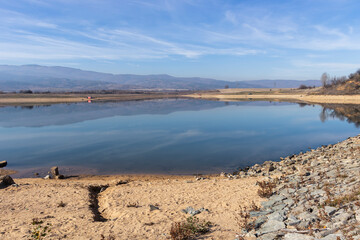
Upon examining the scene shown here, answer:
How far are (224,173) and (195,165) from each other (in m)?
2.73

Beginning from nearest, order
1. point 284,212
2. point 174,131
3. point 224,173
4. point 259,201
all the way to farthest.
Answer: point 284,212 → point 259,201 → point 224,173 → point 174,131

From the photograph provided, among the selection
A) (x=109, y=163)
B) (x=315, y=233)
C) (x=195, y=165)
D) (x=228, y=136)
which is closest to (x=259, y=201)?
(x=315, y=233)

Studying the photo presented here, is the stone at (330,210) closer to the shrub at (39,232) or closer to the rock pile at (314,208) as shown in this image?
the rock pile at (314,208)

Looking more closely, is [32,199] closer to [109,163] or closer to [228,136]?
[109,163]

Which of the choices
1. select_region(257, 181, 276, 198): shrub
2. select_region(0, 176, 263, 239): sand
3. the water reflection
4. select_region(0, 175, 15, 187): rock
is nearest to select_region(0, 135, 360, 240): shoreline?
select_region(0, 176, 263, 239): sand

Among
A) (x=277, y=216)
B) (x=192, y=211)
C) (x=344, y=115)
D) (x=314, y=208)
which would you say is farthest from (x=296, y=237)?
(x=344, y=115)

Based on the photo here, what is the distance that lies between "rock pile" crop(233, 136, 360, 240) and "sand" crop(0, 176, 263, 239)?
87cm

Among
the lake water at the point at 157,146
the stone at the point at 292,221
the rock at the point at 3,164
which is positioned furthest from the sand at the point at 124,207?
the rock at the point at 3,164

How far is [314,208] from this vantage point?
6.88 m

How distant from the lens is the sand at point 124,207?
7305 mm

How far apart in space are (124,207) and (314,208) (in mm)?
6276

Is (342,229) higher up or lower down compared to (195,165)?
higher up

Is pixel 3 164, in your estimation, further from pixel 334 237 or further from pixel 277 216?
pixel 334 237

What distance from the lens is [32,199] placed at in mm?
10492
